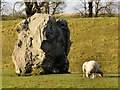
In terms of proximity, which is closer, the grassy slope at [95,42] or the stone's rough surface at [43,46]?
the stone's rough surface at [43,46]

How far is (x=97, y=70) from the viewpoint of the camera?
55.5 feet

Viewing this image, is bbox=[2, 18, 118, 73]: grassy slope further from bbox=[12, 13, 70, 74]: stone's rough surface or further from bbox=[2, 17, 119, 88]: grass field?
bbox=[12, 13, 70, 74]: stone's rough surface

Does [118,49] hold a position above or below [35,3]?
below

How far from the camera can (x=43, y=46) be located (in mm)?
19984

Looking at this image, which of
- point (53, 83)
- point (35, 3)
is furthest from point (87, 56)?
point (53, 83)

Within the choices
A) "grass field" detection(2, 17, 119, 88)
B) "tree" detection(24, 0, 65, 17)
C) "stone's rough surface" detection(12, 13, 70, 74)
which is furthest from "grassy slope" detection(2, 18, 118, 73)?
"stone's rough surface" detection(12, 13, 70, 74)

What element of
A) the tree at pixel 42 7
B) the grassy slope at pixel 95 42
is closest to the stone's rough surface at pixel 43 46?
the grassy slope at pixel 95 42

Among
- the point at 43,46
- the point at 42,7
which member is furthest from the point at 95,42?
the point at 43,46

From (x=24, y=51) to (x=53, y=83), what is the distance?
593 centimetres

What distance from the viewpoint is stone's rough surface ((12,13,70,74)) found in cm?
1992

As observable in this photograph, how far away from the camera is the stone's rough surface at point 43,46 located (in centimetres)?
1992

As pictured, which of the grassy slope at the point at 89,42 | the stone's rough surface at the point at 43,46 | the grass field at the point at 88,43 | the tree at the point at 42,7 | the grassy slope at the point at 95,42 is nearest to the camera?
the stone's rough surface at the point at 43,46

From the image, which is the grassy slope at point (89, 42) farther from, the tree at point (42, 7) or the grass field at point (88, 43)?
the tree at point (42, 7)

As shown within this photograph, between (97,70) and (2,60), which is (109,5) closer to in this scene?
(2,60)
